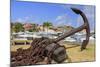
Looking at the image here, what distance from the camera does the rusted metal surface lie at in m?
1.96

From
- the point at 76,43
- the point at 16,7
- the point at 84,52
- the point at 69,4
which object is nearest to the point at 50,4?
the point at 69,4

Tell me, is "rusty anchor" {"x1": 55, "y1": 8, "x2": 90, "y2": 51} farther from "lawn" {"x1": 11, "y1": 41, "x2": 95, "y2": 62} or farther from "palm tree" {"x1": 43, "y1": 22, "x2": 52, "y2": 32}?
"palm tree" {"x1": 43, "y1": 22, "x2": 52, "y2": 32}

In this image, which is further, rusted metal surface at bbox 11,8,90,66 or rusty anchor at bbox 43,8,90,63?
rusty anchor at bbox 43,8,90,63

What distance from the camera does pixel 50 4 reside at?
6.84ft

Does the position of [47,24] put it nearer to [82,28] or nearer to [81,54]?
[82,28]

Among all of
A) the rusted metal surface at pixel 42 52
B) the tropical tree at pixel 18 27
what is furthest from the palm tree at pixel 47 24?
the tropical tree at pixel 18 27

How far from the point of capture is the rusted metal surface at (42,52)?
1.96 m

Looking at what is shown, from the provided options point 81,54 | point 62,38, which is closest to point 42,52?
point 62,38

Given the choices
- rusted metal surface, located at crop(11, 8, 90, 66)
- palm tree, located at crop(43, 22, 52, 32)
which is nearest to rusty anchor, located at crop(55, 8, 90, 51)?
rusted metal surface, located at crop(11, 8, 90, 66)

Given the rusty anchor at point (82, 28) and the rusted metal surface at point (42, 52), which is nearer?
the rusted metal surface at point (42, 52)

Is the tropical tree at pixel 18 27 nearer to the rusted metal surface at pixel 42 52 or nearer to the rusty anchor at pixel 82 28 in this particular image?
the rusted metal surface at pixel 42 52

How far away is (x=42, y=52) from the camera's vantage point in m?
2.03
